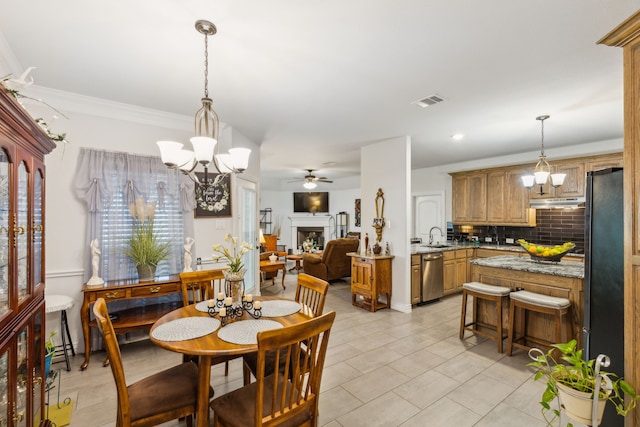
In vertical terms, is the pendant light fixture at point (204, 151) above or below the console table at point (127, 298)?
above

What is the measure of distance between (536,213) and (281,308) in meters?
5.29

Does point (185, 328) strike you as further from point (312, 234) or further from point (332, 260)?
point (312, 234)

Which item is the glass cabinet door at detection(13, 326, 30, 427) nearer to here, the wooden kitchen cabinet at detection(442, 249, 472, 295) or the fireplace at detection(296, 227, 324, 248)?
the wooden kitchen cabinet at detection(442, 249, 472, 295)

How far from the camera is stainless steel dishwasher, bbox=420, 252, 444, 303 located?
4793 millimetres

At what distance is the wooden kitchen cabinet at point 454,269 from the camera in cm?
530

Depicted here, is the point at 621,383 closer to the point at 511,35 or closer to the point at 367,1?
the point at 511,35

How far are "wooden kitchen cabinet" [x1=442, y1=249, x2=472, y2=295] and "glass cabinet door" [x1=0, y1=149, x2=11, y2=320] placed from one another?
5244 mm

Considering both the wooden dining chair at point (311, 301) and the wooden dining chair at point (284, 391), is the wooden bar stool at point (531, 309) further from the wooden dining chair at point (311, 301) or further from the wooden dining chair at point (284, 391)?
the wooden dining chair at point (284, 391)

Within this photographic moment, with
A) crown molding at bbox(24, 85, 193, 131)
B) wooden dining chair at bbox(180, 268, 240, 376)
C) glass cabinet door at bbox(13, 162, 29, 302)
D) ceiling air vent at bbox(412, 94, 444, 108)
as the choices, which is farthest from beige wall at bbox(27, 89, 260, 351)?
ceiling air vent at bbox(412, 94, 444, 108)

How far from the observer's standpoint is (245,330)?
182 centimetres

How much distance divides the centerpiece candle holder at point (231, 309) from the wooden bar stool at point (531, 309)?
100 inches

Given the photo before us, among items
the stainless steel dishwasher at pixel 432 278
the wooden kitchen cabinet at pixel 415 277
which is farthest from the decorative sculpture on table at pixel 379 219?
the stainless steel dishwasher at pixel 432 278

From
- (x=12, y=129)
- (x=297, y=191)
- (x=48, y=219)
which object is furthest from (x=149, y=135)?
(x=297, y=191)

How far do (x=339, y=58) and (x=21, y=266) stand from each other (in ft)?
7.56
